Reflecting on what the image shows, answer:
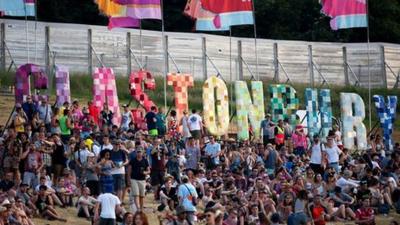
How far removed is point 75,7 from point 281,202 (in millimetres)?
→ 33901

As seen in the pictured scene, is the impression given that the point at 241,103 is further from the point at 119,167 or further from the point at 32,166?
the point at 32,166

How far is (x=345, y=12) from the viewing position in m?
52.4

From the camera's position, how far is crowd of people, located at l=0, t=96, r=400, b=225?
125ft

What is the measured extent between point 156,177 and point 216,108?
1000 centimetres

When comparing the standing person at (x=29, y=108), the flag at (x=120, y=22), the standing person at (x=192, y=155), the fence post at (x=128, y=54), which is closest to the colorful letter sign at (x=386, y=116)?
the flag at (x=120, y=22)

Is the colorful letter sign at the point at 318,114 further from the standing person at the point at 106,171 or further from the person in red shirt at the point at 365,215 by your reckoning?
the standing person at the point at 106,171

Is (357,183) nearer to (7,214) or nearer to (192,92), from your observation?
(7,214)

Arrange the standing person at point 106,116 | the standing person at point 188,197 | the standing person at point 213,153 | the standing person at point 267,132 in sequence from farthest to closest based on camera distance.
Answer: the standing person at point 267,132 → the standing person at point 106,116 → the standing person at point 213,153 → the standing person at point 188,197

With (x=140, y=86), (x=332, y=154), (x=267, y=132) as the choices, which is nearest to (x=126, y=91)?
(x=140, y=86)

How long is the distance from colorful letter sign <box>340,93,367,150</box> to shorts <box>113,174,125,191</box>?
13.6 m

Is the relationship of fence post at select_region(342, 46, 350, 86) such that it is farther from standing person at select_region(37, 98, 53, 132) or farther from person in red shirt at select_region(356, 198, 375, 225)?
standing person at select_region(37, 98, 53, 132)

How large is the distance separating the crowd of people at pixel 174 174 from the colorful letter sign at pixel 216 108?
2.05 meters

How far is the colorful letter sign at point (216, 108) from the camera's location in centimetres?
5022

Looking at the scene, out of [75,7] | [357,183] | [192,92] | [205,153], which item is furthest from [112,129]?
[75,7]
